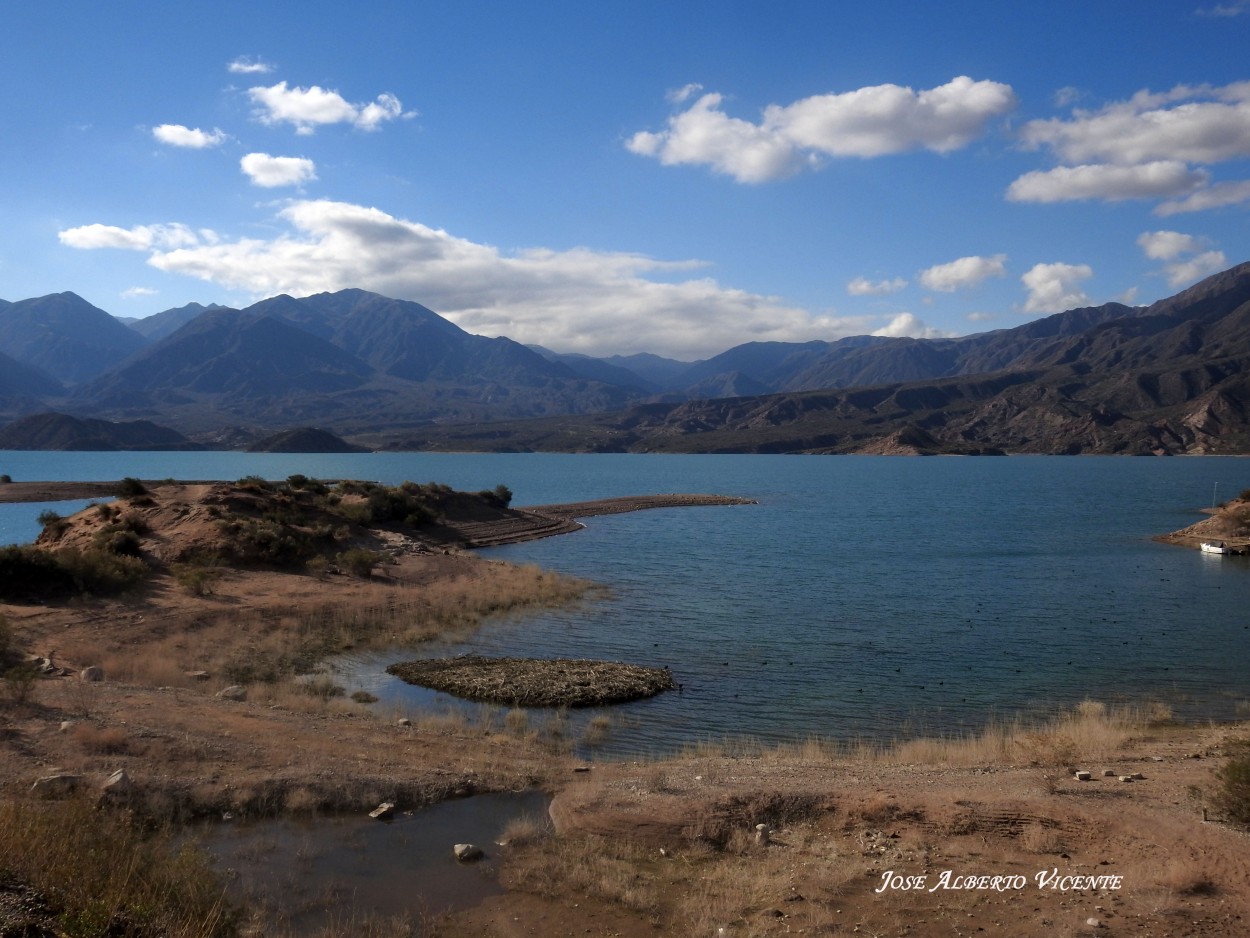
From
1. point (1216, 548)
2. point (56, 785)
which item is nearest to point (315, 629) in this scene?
point (56, 785)

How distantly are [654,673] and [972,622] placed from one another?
593 inches

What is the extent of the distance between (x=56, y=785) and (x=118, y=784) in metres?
0.77

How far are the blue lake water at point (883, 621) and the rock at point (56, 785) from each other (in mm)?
9121

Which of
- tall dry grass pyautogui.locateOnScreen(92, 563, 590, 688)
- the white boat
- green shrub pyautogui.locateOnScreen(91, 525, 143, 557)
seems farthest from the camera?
the white boat

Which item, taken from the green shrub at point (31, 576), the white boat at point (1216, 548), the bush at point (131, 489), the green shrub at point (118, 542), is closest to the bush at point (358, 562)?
the green shrub at point (118, 542)

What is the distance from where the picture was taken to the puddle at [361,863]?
10.3 metres

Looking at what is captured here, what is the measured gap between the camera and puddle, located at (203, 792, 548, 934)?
1027 centimetres

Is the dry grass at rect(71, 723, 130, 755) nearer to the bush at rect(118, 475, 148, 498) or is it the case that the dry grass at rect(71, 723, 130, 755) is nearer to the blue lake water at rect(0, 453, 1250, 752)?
the blue lake water at rect(0, 453, 1250, 752)

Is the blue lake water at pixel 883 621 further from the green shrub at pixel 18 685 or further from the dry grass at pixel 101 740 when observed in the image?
the green shrub at pixel 18 685

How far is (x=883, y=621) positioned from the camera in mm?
32531

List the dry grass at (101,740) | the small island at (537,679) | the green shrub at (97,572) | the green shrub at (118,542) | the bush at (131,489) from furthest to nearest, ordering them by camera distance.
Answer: the bush at (131,489)
the green shrub at (118,542)
the green shrub at (97,572)
the small island at (537,679)
the dry grass at (101,740)

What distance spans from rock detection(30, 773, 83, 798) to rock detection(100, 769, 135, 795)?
0.38 m

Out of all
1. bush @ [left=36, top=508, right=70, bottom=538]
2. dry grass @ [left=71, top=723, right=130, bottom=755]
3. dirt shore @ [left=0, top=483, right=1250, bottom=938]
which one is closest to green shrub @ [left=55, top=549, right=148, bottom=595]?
dirt shore @ [left=0, top=483, right=1250, bottom=938]

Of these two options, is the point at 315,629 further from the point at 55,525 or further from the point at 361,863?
the point at 55,525
